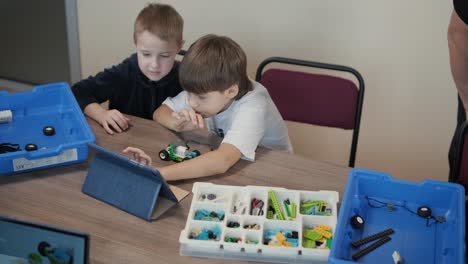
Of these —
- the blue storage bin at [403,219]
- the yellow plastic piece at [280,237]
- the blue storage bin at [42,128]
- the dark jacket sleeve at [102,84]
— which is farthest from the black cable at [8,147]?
the blue storage bin at [403,219]

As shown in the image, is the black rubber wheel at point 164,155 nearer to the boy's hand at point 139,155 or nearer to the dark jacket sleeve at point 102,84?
the boy's hand at point 139,155

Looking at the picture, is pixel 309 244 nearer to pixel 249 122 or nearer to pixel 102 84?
pixel 249 122

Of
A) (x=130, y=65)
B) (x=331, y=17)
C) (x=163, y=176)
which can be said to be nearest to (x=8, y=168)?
(x=163, y=176)

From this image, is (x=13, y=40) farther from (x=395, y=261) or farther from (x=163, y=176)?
(x=395, y=261)

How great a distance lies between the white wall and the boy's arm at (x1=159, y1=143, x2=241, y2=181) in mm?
1083

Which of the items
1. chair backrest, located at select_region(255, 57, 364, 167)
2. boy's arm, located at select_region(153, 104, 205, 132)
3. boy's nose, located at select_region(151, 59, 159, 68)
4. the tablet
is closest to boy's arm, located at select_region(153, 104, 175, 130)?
boy's arm, located at select_region(153, 104, 205, 132)

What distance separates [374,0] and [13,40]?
1901 millimetres

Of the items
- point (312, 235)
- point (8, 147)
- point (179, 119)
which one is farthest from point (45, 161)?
point (312, 235)

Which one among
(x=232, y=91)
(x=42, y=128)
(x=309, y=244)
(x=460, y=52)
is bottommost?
(x=309, y=244)

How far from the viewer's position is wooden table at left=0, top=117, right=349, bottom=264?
1.31 metres

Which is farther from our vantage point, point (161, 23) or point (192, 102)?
point (161, 23)

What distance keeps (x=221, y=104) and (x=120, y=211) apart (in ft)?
1.46

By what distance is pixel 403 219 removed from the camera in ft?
4.50

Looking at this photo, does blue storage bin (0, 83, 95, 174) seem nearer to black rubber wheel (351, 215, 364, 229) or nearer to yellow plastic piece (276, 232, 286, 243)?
yellow plastic piece (276, 232, 286, 243)
